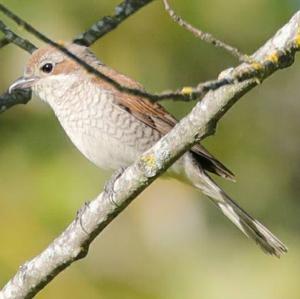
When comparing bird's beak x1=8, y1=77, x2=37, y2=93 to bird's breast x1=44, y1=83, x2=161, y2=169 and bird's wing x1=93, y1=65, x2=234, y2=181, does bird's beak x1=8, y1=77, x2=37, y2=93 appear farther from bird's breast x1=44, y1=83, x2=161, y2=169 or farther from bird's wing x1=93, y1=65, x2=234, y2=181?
bird's wing x1=93, y1=65, x2=234, y2=181

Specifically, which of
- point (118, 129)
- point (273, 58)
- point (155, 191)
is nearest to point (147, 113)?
point (118, 129)

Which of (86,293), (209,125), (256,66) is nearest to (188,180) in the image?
(86,293)

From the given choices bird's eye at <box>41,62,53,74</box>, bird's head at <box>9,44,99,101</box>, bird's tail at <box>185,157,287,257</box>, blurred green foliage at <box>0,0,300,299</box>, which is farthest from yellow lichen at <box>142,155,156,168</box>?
blurred green foliage at <box>0,0,300,299</box>

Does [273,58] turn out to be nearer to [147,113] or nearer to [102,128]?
[102,128]

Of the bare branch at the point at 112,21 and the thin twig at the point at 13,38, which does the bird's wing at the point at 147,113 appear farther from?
the thin twig at the point at 13,38

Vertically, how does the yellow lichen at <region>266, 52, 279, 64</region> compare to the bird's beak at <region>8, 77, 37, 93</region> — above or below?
above

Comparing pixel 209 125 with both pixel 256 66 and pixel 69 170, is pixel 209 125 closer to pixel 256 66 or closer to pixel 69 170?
pixel 256 66
